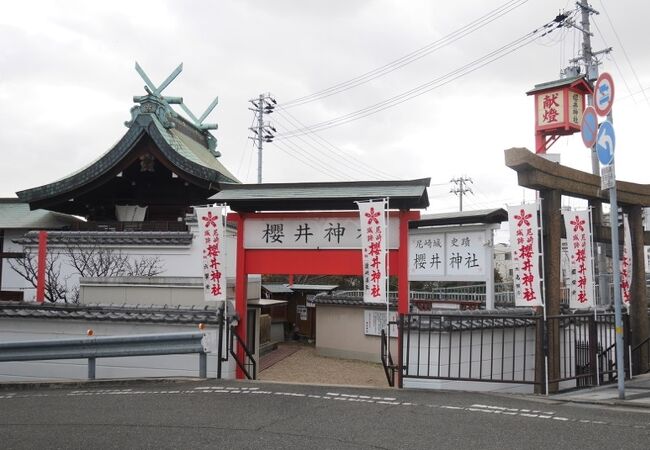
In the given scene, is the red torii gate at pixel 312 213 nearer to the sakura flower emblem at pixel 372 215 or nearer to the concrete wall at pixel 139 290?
the sakura flower emblem at pixel 372 215

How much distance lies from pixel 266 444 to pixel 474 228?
9440 mm

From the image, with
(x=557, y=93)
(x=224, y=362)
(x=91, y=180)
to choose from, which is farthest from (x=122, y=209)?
(x=557, y=93)

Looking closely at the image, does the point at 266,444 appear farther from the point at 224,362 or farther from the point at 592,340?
the point at 592,340

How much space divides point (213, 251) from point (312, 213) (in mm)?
2234

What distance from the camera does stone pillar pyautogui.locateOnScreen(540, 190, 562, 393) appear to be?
9758mm

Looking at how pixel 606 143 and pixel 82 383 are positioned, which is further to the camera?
pixel 82 383

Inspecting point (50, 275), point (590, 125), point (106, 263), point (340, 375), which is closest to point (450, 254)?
point (340, 375)

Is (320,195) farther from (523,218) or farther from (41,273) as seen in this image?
(41,273)

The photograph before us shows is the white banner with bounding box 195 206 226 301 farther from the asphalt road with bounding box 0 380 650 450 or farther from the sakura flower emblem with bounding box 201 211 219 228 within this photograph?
the asphalt road with bounding box 0 380 650 450

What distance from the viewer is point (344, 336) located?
1953cm

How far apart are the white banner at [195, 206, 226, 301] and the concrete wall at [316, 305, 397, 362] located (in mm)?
8018

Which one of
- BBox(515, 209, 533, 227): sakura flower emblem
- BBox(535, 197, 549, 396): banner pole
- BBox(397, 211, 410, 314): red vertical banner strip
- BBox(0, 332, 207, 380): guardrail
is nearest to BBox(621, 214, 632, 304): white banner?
BBox(535, 197, 549, 396): banner pole

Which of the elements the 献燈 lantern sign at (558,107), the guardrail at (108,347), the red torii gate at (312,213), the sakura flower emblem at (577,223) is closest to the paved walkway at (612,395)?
the sakura flower emblem at (577,223)

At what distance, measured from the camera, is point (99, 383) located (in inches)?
376
